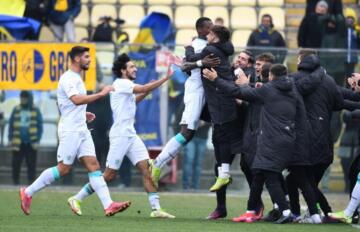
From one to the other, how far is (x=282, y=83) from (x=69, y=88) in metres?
2.71

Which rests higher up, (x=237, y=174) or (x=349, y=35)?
(x=349, y=35)

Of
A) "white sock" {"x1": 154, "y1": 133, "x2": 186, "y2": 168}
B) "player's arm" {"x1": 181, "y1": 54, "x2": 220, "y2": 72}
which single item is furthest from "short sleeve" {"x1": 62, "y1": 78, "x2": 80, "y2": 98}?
"white sock" {"x1": 154, "y1": 133, "x2": 186, "y2": 168}

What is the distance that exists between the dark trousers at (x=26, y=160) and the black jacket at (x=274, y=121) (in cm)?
793

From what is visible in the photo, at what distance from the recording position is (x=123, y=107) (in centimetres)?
1769

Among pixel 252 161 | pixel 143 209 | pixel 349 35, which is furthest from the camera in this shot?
pixel 349 35

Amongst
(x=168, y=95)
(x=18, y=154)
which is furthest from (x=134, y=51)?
(x=18, y=154)

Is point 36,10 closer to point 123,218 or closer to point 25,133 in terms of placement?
point 25,133

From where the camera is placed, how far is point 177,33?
88.5ft

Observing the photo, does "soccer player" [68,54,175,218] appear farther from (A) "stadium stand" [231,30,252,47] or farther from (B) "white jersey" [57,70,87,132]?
(A) "stadium stand" [231,30,252,47]

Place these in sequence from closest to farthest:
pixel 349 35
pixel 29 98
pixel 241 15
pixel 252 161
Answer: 1. pixel 252 161
2. pixel 29 98
3. pixel 349 35
4. pixel 241 15

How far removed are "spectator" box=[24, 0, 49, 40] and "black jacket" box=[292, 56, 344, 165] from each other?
8.64 m

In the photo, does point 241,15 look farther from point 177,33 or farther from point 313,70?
point 313,70

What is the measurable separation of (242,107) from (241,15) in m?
10.0

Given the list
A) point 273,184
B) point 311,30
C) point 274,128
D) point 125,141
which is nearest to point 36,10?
point 311,30
